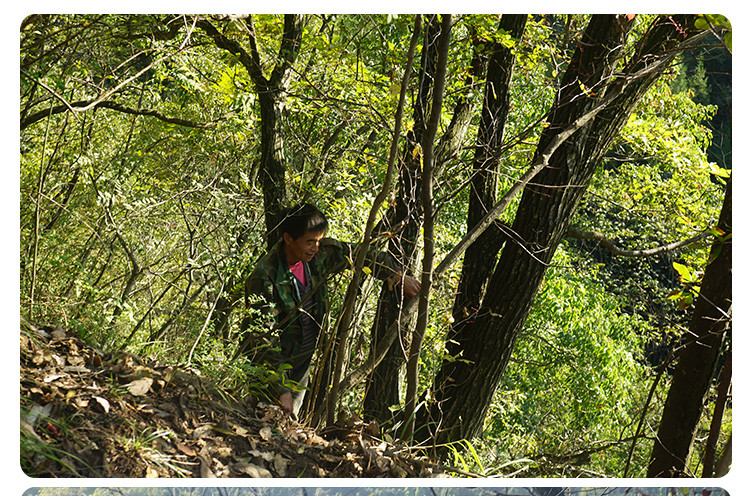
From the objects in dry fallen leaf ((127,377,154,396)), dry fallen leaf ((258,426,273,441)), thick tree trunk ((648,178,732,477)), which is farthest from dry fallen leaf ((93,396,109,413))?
thick tree trunk ((648,178,732,477))

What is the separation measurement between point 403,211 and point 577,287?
6679mm

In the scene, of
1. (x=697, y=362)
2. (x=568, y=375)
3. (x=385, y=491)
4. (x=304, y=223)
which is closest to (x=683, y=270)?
(x=697, y=362)

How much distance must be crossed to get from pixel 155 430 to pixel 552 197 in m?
2.09

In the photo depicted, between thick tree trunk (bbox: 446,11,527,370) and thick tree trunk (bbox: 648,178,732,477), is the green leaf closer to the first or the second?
thick tree trunk (bbox: 648,178,732,477)

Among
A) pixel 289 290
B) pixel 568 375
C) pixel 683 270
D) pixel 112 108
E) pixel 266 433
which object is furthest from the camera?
pixel 568 375

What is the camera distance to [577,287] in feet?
28.8

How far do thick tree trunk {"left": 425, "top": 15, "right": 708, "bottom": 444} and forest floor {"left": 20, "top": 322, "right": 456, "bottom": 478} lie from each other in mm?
611

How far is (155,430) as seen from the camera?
187cm

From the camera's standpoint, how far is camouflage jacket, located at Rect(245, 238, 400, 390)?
2584mm

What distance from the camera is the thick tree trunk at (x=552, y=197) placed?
2658 millimetres

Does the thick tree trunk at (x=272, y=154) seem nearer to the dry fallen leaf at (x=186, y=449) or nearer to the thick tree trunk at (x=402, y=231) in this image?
the thick tree trunk at (x=402, y=231)

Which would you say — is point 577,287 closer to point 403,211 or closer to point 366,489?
point 403,211

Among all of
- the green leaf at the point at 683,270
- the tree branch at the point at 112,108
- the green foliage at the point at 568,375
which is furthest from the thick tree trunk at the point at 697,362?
the green foliage at the point at 568,375

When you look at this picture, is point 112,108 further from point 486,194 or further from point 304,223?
point 486,194
